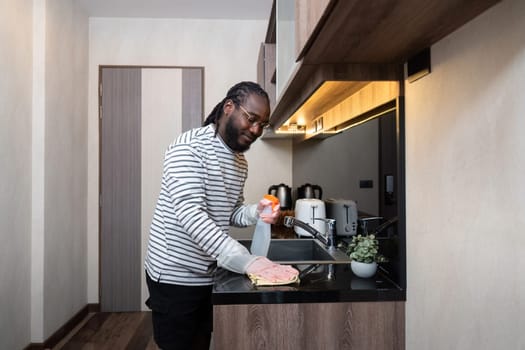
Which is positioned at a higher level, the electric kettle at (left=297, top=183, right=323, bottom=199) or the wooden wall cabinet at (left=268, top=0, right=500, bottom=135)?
the wooden wall cabinet at (left=268, top=0, right=500, bottom=135)

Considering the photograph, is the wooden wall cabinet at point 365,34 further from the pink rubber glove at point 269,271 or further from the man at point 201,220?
the pink rubber glove at point 269,271

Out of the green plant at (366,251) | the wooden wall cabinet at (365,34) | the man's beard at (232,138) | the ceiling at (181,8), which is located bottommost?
the green plant at (366,251)

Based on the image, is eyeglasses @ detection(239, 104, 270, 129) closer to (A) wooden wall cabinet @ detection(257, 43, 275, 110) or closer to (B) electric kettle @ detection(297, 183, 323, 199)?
(A) wooden wall cabinet @ detection(257, 43, 275, 110)

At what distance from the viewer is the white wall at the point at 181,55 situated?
342cm

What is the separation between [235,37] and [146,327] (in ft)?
8.36
